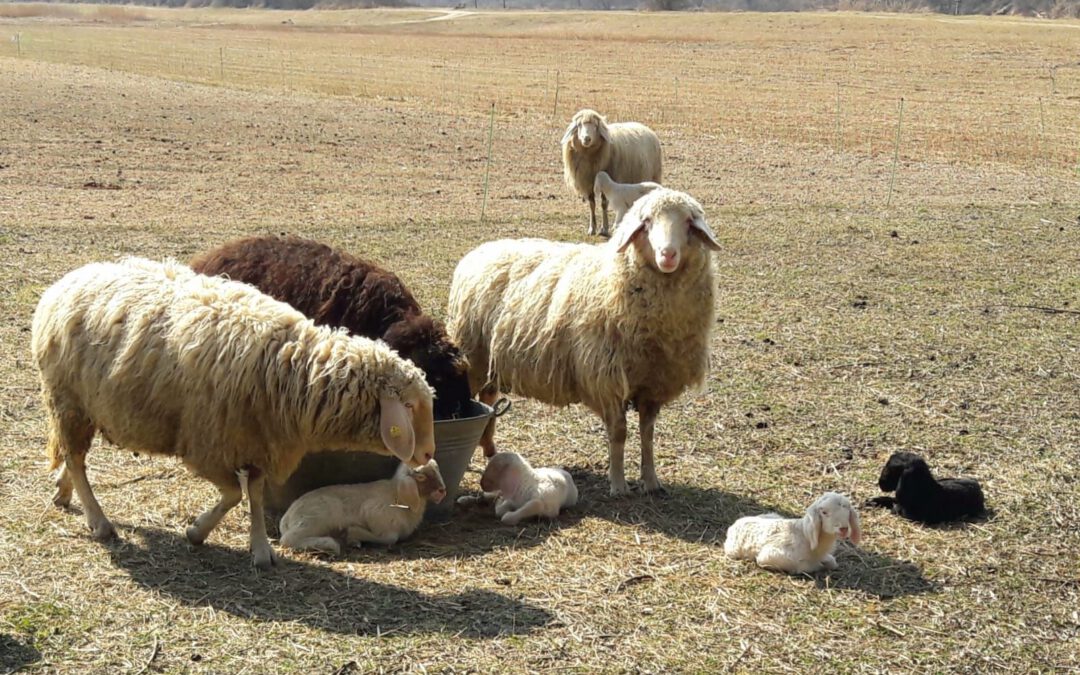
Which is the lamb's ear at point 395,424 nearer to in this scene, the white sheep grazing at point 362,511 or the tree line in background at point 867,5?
the white sheep grazing at point 362,511

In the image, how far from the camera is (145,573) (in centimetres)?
614

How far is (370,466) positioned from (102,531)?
1.44 meters

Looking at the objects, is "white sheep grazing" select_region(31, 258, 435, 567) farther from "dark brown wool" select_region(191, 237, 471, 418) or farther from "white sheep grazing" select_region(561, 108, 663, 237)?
"white sheep grazing" select_region(561, 108, 663, 237)

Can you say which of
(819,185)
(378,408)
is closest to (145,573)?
(378,408)

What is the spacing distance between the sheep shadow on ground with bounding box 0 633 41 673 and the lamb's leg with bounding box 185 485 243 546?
1194 mm

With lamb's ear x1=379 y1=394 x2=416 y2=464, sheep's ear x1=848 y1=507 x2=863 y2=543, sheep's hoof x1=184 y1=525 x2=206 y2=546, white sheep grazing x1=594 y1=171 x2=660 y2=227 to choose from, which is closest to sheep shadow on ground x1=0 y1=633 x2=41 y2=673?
sheep's hoof x1=184 y1=525 x2=206 y2=546

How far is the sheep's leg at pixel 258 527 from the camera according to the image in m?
6.23

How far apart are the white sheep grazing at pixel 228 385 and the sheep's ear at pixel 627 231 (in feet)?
5.80

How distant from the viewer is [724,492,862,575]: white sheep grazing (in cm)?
611

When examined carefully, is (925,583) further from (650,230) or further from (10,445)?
(10,445)

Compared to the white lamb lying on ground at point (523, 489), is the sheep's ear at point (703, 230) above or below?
above

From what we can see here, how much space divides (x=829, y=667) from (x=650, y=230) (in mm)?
2909

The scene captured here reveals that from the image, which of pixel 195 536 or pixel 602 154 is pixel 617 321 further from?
pixel 602 154

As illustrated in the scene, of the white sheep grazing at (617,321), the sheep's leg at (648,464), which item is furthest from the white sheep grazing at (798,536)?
the white sheep grazing at (617,321)
